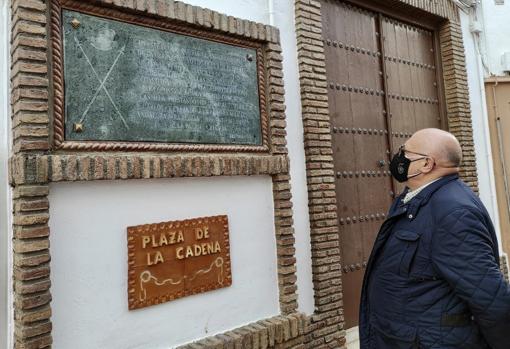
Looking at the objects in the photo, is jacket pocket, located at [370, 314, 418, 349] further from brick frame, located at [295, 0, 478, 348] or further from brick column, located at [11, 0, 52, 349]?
brick column, located at [11, 0, 52, 349]

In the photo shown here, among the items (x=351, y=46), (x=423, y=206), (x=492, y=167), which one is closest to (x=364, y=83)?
(x=351, y=46)

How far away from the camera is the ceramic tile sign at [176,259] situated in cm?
284

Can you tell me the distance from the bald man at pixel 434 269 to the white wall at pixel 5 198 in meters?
1.96

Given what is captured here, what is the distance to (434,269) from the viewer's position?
6.31 ft

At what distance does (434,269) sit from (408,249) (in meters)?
0.14

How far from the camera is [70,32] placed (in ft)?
8.89

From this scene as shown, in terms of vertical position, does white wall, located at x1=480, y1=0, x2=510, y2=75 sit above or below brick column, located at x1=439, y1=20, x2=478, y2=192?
above

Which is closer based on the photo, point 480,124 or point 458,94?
point 458,94

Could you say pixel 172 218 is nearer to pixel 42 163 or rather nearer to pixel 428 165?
pixel 42 163

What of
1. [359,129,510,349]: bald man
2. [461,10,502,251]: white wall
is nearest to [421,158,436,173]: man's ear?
[359,129,510,349]: bald man

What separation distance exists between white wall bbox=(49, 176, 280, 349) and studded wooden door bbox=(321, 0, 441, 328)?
118 cm

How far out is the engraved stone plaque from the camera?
2.72m

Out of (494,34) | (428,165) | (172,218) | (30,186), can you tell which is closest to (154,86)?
(172,218)

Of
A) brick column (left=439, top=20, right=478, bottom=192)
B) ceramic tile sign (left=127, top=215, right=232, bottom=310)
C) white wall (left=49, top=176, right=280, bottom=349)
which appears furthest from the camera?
brick column (left=439, top=20, right=478, bottom=192)
